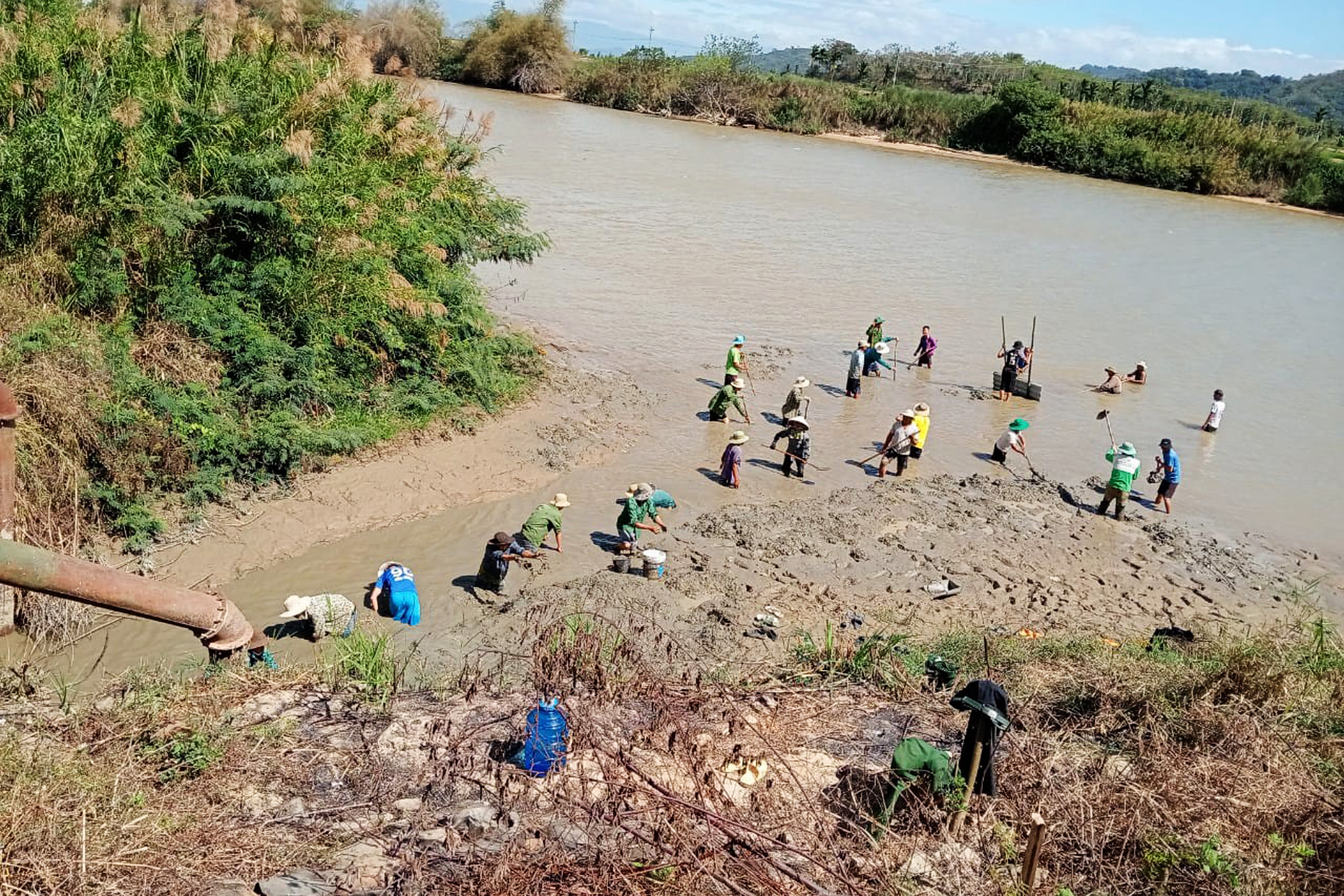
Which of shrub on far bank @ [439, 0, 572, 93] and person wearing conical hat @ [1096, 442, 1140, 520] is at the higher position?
shrub on far bank @ [439, 0, 572, 93]

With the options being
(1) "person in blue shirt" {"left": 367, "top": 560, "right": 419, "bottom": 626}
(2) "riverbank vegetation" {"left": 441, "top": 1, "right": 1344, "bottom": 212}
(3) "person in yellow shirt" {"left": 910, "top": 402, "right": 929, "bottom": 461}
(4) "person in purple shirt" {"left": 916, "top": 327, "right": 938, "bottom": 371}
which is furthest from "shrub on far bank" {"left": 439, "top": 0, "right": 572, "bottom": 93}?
(1) "person in blue shirt" {"left": 367, "top": 560, "right": 419, "bottom": 626}

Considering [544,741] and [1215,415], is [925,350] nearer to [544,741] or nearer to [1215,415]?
[1215,415]

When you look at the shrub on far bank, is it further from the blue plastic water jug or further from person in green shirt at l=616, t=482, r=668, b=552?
the blue plastic water jug

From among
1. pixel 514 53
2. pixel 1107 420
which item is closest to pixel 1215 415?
pixel 1107 420

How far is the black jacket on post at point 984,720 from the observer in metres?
5.74

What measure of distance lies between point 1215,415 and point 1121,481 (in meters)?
5.33

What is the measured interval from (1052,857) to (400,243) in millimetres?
11279

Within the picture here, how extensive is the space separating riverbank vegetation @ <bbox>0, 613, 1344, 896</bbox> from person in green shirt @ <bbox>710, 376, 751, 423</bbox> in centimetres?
764

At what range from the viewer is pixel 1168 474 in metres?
14.2

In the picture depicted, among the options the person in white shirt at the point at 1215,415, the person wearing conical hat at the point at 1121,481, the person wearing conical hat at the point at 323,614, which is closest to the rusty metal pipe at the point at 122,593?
the person wearing conical hat at the point at 323,614

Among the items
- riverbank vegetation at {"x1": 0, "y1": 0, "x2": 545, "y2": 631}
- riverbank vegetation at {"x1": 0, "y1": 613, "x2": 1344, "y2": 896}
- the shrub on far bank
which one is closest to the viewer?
riverbank vegetation at {"x1": 0, "y1": 613, "x2": 1344, "y2": 896}

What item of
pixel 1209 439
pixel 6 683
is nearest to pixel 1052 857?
pixel 6 683

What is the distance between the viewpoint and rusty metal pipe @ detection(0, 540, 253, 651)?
6535 mm

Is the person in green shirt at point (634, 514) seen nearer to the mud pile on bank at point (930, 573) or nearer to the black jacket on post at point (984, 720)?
the mud pile on bank at point (930, 573)
